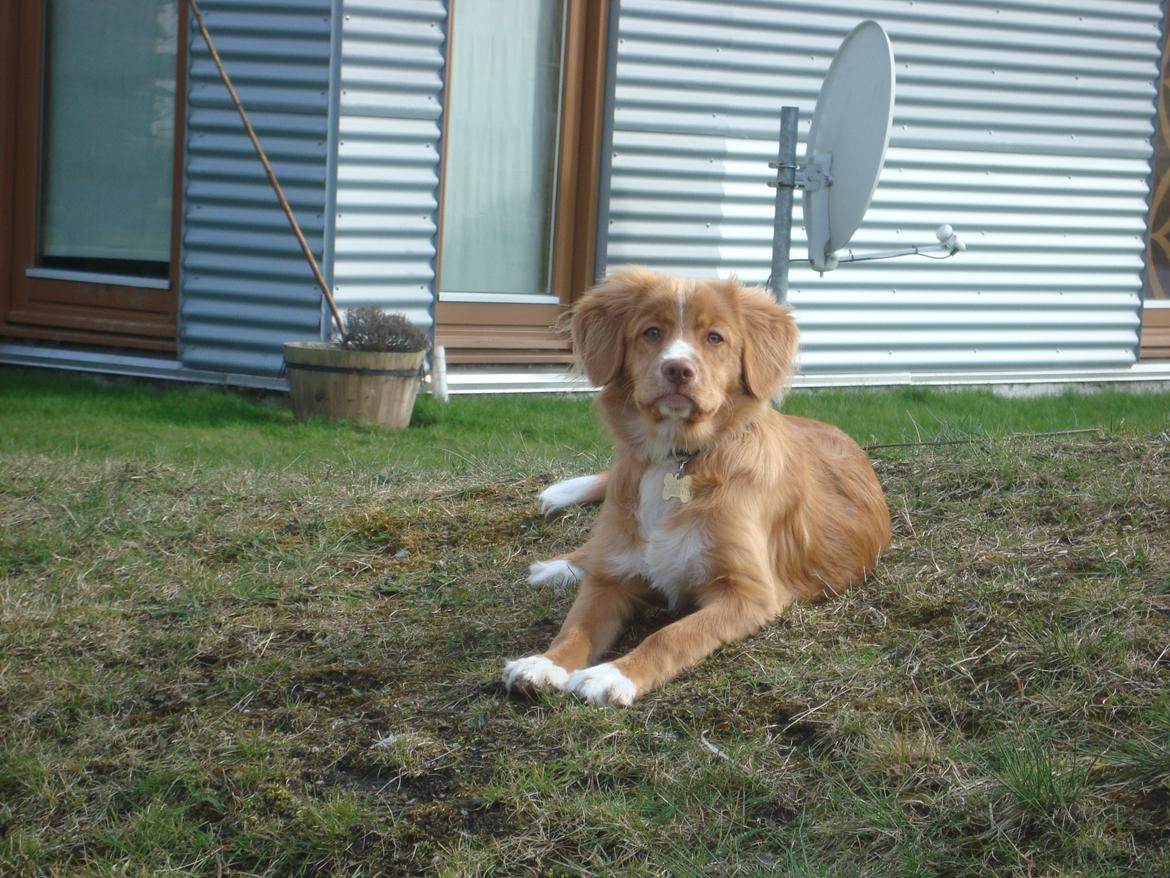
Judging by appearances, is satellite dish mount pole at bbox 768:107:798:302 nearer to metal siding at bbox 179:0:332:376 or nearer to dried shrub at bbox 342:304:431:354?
dried shrub at bbox 342:304:431:354

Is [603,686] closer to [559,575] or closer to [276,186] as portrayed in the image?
[559,575]

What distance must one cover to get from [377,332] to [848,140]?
9.41 feet

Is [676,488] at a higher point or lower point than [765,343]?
lower

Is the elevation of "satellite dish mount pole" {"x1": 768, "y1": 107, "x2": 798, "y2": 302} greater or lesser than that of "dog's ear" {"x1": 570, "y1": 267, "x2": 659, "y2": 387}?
greater

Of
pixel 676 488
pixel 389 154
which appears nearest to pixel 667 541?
pixel 676 488

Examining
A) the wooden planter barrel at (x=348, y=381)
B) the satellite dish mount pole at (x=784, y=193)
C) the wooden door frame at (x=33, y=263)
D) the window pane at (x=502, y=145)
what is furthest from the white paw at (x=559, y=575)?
the wooden door frame at (x=33, y=263)

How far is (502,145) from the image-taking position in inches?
373

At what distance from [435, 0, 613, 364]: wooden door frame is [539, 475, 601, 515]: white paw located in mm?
3869

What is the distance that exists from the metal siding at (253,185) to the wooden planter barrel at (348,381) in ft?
2.07

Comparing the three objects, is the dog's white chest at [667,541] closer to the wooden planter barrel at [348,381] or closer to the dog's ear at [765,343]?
the dog's ear at [765,343]

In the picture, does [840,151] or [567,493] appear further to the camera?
[840,151]

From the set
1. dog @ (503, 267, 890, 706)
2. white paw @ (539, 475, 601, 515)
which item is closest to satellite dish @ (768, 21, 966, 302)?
white paw @ (539, 475, 601, 515)

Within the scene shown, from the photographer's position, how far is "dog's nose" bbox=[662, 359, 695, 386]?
12.9ft

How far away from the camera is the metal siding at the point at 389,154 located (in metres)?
8.38
